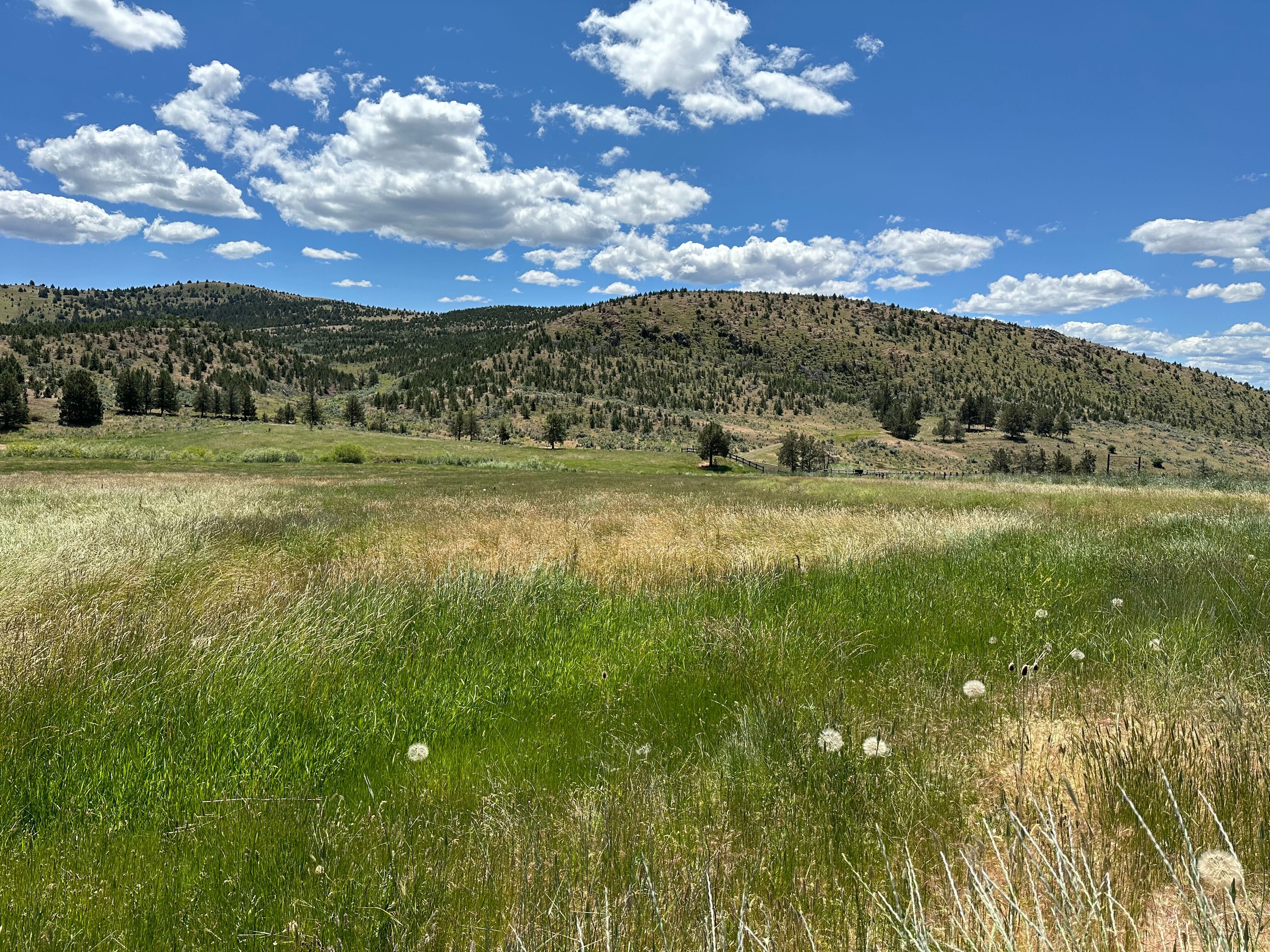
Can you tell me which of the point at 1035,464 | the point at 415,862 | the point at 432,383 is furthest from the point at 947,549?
the point at 432,383

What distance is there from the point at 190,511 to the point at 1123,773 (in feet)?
53.8

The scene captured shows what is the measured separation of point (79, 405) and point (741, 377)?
12503 centimetres

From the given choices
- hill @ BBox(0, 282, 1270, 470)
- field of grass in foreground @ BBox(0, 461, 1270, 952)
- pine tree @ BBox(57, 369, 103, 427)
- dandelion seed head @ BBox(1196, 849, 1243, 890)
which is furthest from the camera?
hill @ BBox(0, 282, 1270, 470)

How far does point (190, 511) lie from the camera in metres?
13.2

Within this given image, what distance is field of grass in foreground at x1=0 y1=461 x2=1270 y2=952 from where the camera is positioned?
2.33 m

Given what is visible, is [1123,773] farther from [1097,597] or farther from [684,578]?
[684,578]

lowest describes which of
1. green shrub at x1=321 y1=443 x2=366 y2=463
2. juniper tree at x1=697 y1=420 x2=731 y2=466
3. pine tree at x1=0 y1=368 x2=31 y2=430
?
green shrub at x1=321 y1=443 x2=366 y2=463

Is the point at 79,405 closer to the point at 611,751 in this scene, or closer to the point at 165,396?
the point at 165,396

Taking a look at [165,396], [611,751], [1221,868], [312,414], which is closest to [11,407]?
[165,396]

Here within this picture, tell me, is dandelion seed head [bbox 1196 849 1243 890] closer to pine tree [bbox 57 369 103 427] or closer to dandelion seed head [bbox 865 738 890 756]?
dandelion seed head [bbox 865 738 890 756]

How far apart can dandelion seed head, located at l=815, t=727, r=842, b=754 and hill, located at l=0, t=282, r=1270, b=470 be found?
304 ft

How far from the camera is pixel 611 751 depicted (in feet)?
12.4

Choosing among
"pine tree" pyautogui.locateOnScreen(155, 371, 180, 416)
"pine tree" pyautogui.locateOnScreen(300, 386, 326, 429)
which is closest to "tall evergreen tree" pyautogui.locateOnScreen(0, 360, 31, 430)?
"pine tree" pyautogui.locateOnScreen(155, 371, 180, 416)

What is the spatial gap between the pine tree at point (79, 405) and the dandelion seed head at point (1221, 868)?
11319 centimetres
